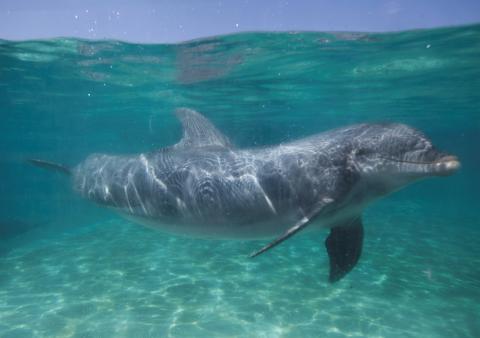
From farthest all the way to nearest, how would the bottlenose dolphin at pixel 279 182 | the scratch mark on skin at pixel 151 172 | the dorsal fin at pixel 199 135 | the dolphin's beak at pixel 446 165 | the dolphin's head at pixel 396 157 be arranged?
1. the dorsal fin at pixel 199 135
2. the scratch mark on skin at pixel 151 172
3. the bottlenose dolphin at pixel 279 182
4. the dolphin's head at pixel 396 157
5. the dolphin's beak at pixel 446 165

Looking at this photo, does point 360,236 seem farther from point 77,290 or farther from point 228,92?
point 228,92

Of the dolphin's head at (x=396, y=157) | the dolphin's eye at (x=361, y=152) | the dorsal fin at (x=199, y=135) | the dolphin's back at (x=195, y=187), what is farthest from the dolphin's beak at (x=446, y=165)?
the dorsal fin at (x=199, y=135)

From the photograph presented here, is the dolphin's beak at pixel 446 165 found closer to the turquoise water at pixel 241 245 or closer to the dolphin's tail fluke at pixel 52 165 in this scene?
the turquoise water at pixel 241 245

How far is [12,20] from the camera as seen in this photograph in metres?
12.9

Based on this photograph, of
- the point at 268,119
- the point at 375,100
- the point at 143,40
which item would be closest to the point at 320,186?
the point at 143,40

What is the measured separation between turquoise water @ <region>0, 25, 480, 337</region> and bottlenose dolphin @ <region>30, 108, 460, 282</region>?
3006 millimetres

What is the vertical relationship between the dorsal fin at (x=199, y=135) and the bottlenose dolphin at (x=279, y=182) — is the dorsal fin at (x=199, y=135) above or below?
above

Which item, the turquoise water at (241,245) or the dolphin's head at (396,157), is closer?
the dolphin's head at (396,157)

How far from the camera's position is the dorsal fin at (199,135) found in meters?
8.34

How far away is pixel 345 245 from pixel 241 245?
849 centimetres

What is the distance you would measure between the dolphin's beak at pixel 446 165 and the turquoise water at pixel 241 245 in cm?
524

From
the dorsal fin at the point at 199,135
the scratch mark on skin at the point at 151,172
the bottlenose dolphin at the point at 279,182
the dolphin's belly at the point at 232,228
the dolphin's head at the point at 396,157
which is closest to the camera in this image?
the dolphin's head at the point at 396,157

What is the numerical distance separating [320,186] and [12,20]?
13350 millimetres

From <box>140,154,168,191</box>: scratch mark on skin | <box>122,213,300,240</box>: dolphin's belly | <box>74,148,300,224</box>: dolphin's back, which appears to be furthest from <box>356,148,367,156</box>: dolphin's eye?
<box>140,154,168,191</box>: scratch mark on skin
